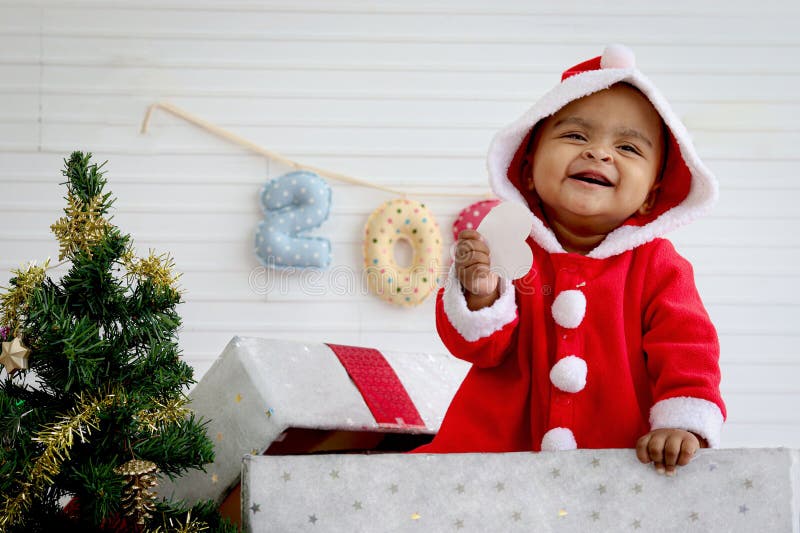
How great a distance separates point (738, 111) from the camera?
9.42 ft

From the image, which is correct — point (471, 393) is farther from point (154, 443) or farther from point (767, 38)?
point (767, 38)

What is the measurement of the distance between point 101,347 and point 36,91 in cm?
213

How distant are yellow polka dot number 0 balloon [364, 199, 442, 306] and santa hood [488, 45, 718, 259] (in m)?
1.42

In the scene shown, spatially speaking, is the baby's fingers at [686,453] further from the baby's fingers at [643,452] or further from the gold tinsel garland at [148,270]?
the gold tinsel garland at [148,270]

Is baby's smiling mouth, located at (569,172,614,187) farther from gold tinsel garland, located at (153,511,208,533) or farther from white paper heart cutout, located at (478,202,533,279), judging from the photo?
gold tinsel garland, located at (153,511,208,533)

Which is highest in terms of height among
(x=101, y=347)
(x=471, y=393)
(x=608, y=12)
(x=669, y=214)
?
(x=608, y=12)

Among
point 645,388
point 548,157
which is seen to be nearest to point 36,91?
point 548,157

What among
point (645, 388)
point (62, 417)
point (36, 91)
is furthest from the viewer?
point (36, 91)

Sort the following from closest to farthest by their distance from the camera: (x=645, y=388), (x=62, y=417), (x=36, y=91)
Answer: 1. (x=62, y=417)
2. (x=645, y=388)
3. (x=36, y=91)

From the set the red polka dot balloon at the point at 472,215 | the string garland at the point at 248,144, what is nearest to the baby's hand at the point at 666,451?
the red polka dot balloon at the point at 472,215

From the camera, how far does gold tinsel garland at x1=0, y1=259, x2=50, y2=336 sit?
3.06 feet

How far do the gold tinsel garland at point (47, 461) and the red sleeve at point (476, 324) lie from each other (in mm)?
448

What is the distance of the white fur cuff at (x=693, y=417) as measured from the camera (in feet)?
3.20

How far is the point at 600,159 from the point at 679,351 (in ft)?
0.89
